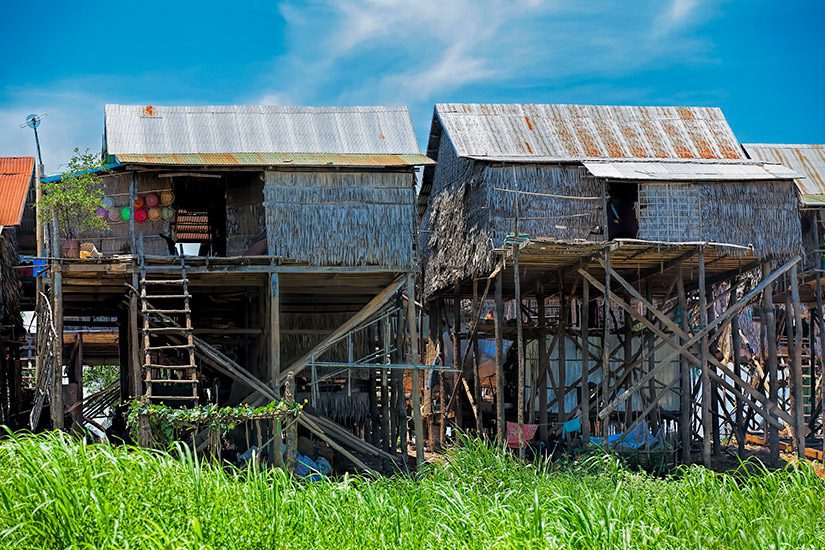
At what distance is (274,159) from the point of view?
17.1 meters

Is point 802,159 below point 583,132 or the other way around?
below

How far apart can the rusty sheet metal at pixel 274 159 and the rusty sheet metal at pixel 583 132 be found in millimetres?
2258

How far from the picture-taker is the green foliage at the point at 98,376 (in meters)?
34.8

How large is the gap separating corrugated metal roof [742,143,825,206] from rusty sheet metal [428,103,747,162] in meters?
1.24

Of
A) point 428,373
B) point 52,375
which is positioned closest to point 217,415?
point 52,375

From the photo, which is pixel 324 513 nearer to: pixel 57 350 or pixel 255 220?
pixel 57 350

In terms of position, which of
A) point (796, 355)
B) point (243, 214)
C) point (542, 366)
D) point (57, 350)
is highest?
point (243, 214)

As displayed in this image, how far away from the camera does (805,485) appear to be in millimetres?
12031

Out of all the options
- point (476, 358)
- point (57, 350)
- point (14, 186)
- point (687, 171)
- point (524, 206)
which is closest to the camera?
point (57, 350)

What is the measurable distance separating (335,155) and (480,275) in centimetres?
395

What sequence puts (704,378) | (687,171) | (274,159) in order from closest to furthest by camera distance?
(274,159), (704,378), (687,171)

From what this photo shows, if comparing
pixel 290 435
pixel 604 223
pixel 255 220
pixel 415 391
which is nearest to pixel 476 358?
pixel 604 223

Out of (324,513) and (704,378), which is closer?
(324,513)

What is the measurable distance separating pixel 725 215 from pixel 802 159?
14.5 feet
